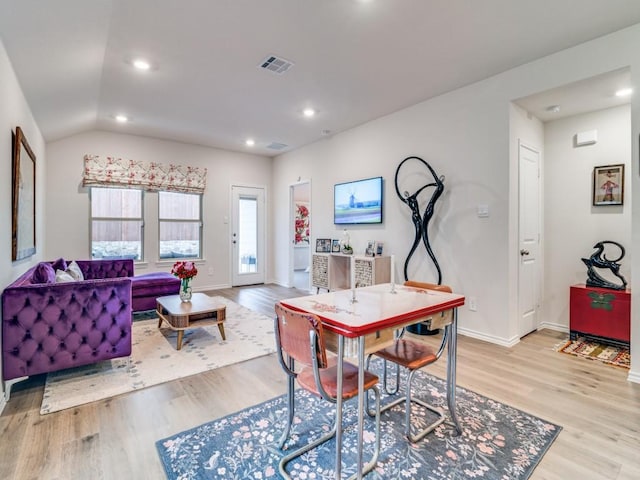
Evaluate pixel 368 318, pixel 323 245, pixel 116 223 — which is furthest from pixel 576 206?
pixel 116 223

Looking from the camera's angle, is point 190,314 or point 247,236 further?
point 247,236

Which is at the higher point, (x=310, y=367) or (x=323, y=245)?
(x=323, y=245)

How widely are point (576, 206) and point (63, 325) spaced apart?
203 inches

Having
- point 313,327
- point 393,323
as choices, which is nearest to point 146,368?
point 313,327

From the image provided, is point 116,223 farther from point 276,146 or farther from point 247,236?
point 276,146

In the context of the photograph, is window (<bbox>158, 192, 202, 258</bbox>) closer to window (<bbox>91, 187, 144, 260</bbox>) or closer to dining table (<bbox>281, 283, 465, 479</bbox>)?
window (<bbox>91, 187, 144, 260</bbox>)

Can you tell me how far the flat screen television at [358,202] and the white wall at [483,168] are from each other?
0.22m

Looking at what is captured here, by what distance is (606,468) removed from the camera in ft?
5.31

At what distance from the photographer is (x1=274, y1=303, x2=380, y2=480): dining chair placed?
142 centimetres

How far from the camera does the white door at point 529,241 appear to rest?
3.51 meters

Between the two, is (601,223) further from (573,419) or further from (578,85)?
(573,419)

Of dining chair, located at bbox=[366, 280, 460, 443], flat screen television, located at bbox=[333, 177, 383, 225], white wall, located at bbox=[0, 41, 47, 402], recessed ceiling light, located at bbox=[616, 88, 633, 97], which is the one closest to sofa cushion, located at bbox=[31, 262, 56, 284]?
white wall, located at bbox=[0, 41, 47, 402]

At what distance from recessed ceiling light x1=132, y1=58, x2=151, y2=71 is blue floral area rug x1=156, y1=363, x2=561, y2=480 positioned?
3207 mm

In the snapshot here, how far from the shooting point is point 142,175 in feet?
18.4
